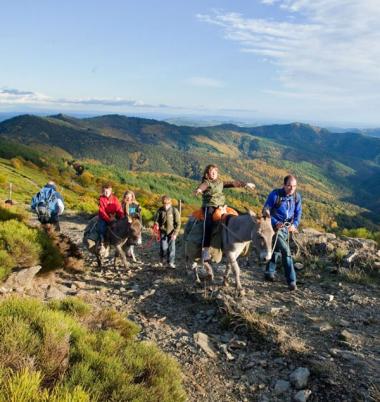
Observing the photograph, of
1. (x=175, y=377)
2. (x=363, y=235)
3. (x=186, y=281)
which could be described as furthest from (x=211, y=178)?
(x=363, y=235)

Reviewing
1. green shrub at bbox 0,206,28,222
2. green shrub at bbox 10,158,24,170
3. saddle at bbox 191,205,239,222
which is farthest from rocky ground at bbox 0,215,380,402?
green shrub at bbox 10,158,24,170

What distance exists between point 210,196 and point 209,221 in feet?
2.09

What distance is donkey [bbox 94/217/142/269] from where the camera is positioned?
10.5 metres

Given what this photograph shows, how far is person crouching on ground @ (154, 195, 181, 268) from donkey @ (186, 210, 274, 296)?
6.84 ft

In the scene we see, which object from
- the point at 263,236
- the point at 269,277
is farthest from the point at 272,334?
the point at 269,277

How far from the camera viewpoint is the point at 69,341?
478 centimetres

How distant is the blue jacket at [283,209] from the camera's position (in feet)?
30.1

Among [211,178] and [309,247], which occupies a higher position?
[211,178]

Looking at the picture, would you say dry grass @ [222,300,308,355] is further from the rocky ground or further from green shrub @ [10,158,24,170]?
green shrub @ [10,158,24,170]

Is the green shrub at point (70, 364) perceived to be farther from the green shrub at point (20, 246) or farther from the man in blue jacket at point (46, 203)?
the man in blue jacket at point (46, 203)

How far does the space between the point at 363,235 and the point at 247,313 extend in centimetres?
1526

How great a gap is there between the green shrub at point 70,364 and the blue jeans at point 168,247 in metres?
6.14

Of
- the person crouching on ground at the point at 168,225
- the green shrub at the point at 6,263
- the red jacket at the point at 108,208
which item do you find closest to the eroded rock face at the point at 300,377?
the green shrub at the point at 6,263

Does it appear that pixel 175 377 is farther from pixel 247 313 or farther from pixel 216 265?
pixel 216 265
